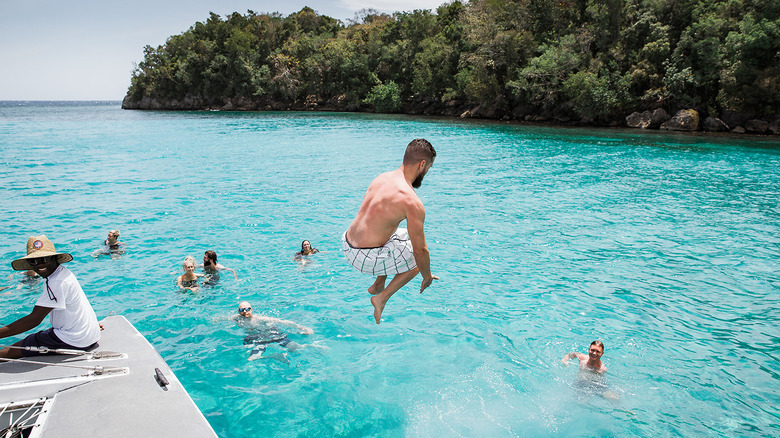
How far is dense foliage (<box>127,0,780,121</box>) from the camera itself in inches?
1528

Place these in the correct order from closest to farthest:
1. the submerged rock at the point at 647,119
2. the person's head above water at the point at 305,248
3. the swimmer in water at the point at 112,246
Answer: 1. the person's head above water at the point at 305,248
2. the swimmer in water at the point at 112,246
3. the submerged rock at the point at 647,119

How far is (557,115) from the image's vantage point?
51.0 metres

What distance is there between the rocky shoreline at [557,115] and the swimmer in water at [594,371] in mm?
41283

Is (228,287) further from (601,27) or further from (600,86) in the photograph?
(601,27)

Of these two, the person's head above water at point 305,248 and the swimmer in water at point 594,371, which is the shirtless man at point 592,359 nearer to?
the swimmer in water at point 594,371

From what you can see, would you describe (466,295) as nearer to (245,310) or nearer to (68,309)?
(245,310)

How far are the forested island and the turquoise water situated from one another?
20459 mm

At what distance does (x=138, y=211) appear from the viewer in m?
16.6

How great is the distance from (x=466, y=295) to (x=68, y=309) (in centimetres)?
744

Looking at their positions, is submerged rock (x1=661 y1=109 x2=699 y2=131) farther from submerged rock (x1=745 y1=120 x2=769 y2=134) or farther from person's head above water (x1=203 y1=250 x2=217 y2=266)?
person's head above water (x1=203 y1=250 x2=217 y2=266)

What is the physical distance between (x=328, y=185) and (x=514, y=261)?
1085 centimetres

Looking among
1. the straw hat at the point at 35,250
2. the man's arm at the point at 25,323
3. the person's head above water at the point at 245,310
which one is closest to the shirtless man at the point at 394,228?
the straw hat at the point at 35,250

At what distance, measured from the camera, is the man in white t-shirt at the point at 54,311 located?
506cm

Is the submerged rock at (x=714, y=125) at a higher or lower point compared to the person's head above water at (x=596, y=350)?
higher
